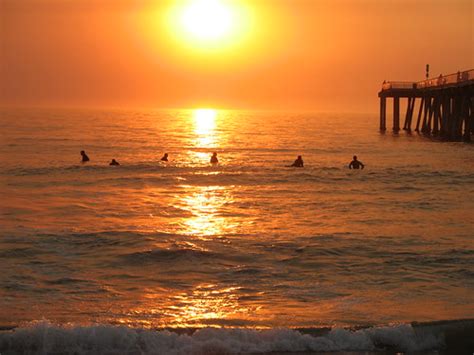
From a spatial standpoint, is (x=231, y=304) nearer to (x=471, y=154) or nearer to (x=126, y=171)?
(x=126, y=171)

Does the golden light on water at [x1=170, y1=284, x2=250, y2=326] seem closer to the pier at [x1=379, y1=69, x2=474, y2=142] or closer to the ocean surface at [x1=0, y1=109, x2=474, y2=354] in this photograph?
the ocean surface at [x1=0, y1=109, x2=474, y2=354]

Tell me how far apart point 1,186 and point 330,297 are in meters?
21.4

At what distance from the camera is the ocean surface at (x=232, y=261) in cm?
1106

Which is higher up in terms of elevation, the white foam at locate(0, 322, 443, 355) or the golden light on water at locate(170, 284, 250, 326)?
the white foam at locate(0, 322, 443, 355)

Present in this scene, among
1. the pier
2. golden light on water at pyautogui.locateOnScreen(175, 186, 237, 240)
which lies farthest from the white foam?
the pier

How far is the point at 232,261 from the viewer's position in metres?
16.7

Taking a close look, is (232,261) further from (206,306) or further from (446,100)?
(446,100)

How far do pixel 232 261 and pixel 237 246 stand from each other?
5.22ft

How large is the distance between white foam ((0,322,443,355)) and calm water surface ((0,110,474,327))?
1.06 m

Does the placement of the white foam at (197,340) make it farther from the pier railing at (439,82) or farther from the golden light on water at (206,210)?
the pier railing at (439,82)

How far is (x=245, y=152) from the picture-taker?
54.1 metres

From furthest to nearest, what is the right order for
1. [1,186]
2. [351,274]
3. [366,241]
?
[1,186], [366,241], [351,274]

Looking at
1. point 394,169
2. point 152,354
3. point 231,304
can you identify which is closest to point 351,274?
point 231,304

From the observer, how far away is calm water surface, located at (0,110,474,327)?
12969mm
